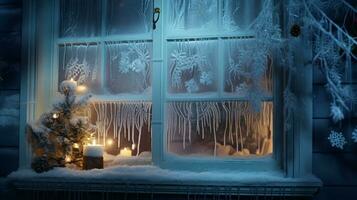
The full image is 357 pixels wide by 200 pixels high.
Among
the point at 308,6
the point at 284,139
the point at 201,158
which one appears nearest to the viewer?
the point at 308,6

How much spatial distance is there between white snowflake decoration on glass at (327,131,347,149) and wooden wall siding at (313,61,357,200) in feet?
0.09

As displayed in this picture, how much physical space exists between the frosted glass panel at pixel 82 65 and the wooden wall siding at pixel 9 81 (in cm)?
33

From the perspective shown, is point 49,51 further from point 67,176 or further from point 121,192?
point 121,192

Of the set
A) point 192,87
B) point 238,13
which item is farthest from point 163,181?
point 238,13

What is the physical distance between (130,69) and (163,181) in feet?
2.63

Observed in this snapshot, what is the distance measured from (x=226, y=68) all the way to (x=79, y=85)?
1.04 metres

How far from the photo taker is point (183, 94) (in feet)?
8.91

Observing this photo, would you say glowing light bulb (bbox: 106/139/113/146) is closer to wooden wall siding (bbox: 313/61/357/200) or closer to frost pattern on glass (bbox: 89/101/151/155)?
frost pattern on glass (bbox: 89/101/151/155)

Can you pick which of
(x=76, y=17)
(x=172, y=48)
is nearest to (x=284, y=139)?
(x=172, y=48)

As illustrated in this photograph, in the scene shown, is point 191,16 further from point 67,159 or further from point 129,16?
point 67,159

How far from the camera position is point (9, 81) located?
2.90m

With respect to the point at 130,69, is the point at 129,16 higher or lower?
higher

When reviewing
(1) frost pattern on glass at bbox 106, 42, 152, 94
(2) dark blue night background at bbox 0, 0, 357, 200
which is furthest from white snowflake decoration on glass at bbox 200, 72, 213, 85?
(2) dark blue night background at bbox 0, 0, 357, 200

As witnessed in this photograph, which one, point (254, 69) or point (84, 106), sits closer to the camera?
point (254, 69)
